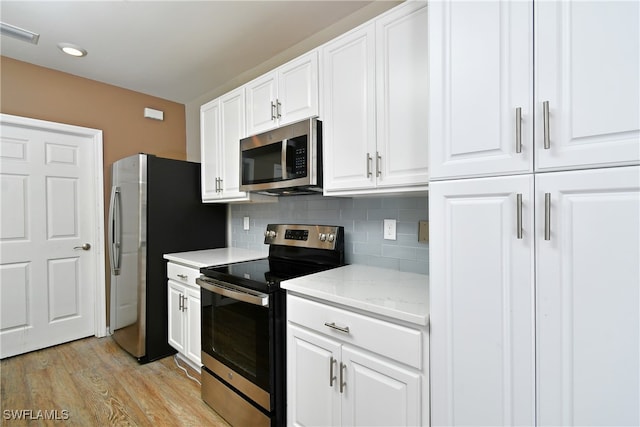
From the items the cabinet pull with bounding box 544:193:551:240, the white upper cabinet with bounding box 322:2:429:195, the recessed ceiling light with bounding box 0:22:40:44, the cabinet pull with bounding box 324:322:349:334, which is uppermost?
the recessed ceiling light with bounding box 0:22:40:44

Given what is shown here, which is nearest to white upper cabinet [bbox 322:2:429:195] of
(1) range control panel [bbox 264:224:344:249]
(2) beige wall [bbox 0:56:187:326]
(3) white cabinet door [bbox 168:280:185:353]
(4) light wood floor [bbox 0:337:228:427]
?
(1) range control panel [bbox 264:224:344:249]

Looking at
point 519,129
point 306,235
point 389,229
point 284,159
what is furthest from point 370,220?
point 519,129

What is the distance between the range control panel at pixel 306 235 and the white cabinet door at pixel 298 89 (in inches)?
29.3

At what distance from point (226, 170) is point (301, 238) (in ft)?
2.86

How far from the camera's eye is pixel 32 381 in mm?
2314

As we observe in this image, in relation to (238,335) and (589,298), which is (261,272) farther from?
(589,298)

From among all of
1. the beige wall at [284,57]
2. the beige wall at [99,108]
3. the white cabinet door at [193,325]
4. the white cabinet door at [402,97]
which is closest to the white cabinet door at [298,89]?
the white cabinet door at [402,97]

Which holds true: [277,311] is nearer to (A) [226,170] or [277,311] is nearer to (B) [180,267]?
(B) [180,267]

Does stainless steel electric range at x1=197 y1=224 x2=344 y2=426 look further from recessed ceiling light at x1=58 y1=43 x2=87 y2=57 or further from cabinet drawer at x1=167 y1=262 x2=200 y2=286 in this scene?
recessed ceiling light at x1=58 y1=43 x2=87 y2=57

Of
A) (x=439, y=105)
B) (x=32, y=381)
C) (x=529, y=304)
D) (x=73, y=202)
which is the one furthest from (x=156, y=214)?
(x=529, y=304)

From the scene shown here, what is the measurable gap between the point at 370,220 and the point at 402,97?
0.79 metres

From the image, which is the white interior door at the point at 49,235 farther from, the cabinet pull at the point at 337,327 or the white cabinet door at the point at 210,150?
the cabinet pull at the point at 337,327

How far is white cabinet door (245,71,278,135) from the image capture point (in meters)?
2.07

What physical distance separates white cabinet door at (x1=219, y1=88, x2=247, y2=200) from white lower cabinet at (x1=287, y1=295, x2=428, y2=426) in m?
1.25
